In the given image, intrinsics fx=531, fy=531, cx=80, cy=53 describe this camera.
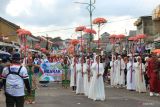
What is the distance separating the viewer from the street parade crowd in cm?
1250

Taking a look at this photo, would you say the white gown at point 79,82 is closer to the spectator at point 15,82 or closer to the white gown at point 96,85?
the white gown at point 96,85

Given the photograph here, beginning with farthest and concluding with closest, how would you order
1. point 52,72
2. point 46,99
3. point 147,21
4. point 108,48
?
point 147,21
point 108,48
point 52,72
point 46,99

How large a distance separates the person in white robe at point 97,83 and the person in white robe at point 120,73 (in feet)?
30.8

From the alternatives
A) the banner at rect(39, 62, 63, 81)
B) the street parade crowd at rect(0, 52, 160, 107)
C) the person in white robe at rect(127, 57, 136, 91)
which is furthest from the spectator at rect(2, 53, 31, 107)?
the banner at rect(39, 62, 63, 81)

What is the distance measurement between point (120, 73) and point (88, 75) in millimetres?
7952

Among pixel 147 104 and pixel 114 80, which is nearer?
→ pixel 147 104

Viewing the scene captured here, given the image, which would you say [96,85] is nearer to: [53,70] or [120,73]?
[120,73]

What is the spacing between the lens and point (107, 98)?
22328 mm

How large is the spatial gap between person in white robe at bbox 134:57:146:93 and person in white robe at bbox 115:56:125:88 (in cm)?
380

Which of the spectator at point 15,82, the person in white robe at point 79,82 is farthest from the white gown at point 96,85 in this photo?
the spectator at point 15,82

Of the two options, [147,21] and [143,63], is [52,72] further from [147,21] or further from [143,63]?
[147,21]

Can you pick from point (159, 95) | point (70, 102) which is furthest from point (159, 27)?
point (70, 102)

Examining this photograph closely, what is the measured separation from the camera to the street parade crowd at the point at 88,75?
12500mm

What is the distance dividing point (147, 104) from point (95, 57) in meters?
3.54
